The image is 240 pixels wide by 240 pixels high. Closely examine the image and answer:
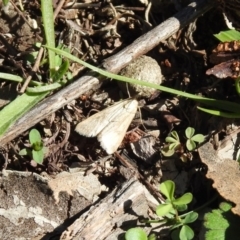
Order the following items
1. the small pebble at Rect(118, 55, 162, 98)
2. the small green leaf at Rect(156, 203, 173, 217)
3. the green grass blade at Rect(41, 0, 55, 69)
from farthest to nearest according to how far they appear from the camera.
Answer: the small pebble at Rect(118, 55, 162, 98), the green grass blade at Rect(41, 0, 55, 69), the small green leaf at Rect(156, 203, 173, 217)

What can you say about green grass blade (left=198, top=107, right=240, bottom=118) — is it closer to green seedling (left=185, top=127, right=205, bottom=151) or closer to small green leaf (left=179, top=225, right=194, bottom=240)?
green seedling (left=185, top=127, right=205, bottom=151)

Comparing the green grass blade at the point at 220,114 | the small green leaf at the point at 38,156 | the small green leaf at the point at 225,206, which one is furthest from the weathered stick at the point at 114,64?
the small green leaf at the point at 225,206

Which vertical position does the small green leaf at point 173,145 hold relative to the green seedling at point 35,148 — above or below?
below

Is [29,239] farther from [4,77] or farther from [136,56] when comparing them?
[136,56]

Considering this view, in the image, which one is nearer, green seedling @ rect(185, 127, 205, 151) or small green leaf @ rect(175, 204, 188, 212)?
small green leaf @ rect(175, 204, 188, 212)

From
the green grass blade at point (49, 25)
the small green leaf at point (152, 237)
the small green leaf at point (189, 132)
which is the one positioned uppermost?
the green grass blade at point (49, 25)

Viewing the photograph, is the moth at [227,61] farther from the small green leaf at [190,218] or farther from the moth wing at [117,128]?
the small green leaf at [190,218]

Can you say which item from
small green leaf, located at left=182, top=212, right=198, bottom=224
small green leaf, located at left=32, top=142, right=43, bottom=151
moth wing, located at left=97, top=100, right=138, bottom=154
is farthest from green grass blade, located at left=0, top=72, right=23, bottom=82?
small green leaf, located at left=182, top=212, right=198, bottom=224
